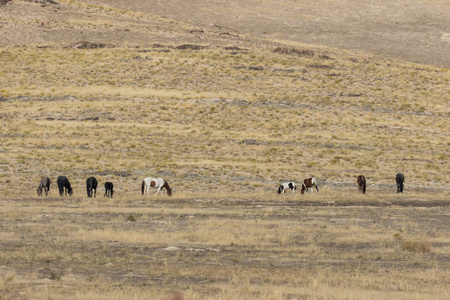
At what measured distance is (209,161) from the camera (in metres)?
53.6

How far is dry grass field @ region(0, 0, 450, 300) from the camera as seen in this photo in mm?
15109

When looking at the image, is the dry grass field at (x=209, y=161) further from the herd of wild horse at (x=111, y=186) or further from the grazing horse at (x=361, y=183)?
the grazing horse at (x=361, y=183)

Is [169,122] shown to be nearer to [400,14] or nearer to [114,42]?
[114,42]

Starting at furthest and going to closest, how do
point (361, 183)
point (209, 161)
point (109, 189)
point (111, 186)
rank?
point (209, 161), point (361, 183), point (109, 189), point (111, 186)

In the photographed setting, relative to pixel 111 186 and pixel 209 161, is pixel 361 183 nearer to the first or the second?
pixel 111 186

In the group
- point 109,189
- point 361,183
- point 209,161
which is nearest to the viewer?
point 109,189

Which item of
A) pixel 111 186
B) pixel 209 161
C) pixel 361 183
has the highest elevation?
pixel 209 161

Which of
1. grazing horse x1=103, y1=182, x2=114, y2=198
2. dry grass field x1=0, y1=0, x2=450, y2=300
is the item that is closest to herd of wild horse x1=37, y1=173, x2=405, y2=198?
grazing horse x1=103, y1=182, x2=114, y2=198

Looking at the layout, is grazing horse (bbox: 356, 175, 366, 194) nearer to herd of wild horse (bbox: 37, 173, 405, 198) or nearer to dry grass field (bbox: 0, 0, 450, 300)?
herd of wild horse (bbox: 37, 173, 405, 198)

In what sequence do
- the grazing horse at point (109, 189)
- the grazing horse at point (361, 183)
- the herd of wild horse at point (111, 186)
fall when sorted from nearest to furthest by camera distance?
1. the herd of wild horse at point (111, 186)
2. the grazing horse at point (109, 189)
3. the grazing horse at point (361, 183)

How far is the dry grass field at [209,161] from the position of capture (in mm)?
15109

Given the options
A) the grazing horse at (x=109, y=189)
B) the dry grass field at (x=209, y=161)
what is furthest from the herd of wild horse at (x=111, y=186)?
the dry grass field at (x=209, y=161)

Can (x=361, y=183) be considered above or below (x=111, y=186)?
above

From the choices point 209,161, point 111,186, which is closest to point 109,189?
point 111,186
